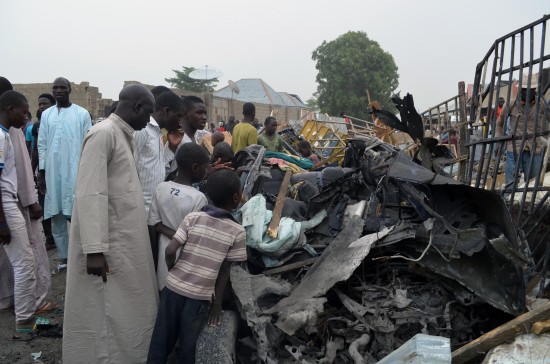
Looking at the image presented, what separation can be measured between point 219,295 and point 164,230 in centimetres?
57

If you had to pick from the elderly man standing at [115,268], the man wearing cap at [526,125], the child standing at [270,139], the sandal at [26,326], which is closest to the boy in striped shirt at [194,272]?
the elderly man standing at [115,268]

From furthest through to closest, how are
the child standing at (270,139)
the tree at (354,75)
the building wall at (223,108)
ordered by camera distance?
1. the tree at (354,75)
2. the building wall at (223,108)
3. the child standing at (270,139)

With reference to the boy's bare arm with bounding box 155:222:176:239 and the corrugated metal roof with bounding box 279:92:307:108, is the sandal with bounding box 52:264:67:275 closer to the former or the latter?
the boy's bare arm with bounding box 155:222:176:239

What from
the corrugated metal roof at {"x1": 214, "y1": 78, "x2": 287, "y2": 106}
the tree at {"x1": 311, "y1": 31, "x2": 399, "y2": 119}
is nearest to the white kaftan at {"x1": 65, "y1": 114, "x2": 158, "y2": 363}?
the tree at {"x1": 311, "y1": 31, "x2": 399, "y2": 119}

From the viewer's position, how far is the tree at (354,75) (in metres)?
38.4

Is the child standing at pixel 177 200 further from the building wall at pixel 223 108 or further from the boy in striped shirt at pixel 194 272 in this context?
the building wall at pixel 223 108

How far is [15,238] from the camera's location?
3.69 metres

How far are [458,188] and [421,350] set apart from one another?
48.8 inches

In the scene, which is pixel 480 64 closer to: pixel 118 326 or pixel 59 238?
pixel 118 326

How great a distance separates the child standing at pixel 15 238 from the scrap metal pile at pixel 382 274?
176cm

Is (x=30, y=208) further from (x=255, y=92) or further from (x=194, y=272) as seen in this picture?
(x=255, y=92)

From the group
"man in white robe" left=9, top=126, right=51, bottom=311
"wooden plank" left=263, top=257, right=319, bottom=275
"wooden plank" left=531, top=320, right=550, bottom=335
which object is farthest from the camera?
"man in white robe" left=9, top=126, right=51, bottom=311

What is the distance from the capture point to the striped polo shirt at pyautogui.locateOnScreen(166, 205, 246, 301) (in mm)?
2691

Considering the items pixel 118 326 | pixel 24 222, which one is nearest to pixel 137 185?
pixel 118 326
